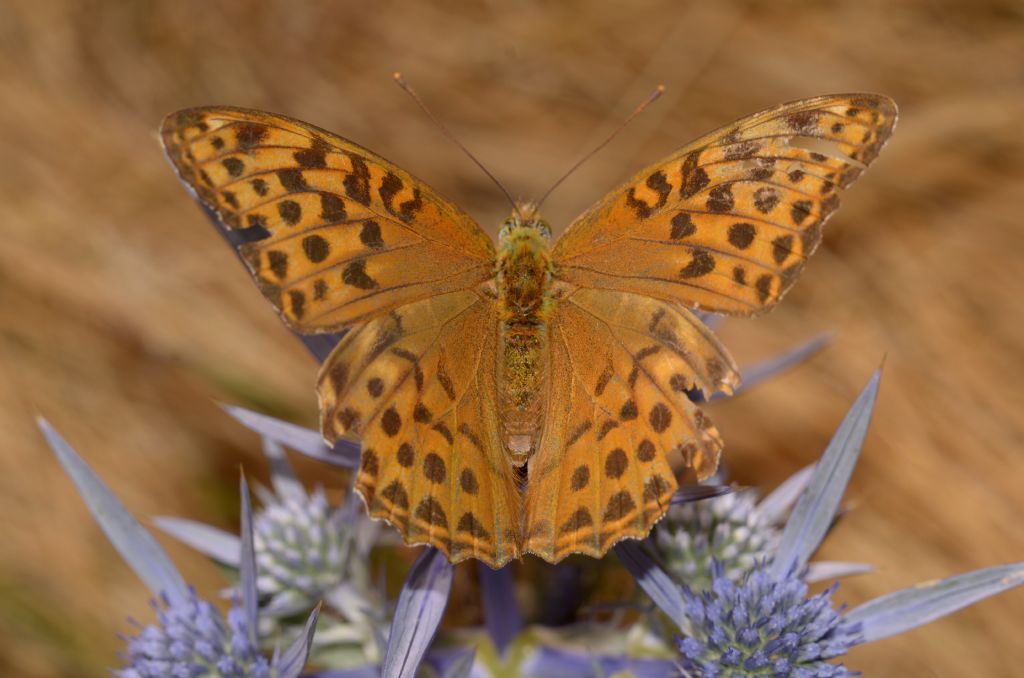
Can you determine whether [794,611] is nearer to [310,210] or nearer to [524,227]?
[524,227]

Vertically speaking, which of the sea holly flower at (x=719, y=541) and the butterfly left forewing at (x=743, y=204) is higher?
the butterfly left forewing at (x=743, y=204)

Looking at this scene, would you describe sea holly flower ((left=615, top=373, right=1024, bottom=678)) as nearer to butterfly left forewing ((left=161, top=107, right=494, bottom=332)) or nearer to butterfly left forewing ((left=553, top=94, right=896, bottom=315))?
butterfly left forewing ((left=553, top=94, right=896, bottom=315))

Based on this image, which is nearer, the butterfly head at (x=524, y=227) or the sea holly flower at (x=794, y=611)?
the sea holly flower at (x=794, y=611)

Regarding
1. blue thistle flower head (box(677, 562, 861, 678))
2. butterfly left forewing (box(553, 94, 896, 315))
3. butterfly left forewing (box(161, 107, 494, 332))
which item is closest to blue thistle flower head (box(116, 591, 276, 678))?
butterfly left forewing (box(161, 107, 494, 332))

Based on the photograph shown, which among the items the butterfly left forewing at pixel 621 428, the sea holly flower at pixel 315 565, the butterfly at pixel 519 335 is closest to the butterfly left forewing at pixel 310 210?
the butterfly at pixel 519 335

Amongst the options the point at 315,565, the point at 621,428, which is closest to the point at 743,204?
the point at 621,428

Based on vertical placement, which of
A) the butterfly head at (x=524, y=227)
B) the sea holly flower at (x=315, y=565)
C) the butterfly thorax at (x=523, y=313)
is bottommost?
the sea holly flower at (x=315, y=565)

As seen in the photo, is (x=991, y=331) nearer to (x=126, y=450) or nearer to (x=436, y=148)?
(x=436, y=148)

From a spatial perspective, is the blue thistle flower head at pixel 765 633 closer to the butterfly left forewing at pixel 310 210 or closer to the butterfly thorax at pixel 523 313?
the butterfly thorax at pixel 523 313
